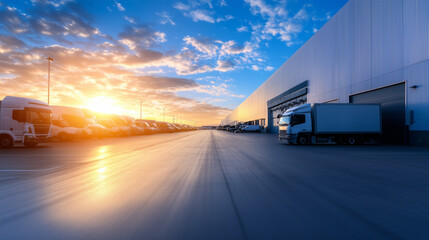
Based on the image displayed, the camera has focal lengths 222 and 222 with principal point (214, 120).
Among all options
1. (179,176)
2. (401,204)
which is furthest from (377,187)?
(179,176)

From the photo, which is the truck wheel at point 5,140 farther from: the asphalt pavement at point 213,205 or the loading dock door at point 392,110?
the loading dock door at point 392,110

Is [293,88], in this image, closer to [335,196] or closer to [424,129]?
[424,129]

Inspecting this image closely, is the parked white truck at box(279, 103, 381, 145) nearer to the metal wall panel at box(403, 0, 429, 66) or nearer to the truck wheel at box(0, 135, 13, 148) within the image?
the metal wall panel at box(403, 0, 429, 66)

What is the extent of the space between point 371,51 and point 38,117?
26.8m

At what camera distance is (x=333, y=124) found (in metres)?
→ 17.1

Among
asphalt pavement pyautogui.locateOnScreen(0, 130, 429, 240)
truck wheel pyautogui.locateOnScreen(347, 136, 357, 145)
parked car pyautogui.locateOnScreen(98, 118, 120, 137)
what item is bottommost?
asphalt pavement pyautogui.locateOnScreen(0, 130, 429, 240)

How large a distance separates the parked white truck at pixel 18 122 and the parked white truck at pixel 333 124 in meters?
17.4

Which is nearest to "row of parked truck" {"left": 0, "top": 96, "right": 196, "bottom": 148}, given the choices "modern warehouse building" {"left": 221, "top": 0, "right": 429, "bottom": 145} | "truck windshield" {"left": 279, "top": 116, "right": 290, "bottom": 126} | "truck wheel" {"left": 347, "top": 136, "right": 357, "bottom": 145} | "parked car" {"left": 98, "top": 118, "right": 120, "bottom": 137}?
"parked car" {"left": 98, "top": 118, "right": 120, "bottom": 137}

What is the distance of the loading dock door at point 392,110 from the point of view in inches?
688

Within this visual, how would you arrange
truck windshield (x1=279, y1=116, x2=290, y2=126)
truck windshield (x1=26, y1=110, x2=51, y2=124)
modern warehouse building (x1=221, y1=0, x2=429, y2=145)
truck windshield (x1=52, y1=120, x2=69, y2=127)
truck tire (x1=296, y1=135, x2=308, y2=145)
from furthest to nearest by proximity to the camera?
truck windshield (x1=52, y1=120, x2=69, y2=127), truck windshield (x1=279, y1=116, x2=290, y2=126), truck tire (x1=296, y1=135, x2=308, y2=145), modern warehouse building (x1=221, y1=0, x2=429, y2=145), truck windshield (x1=26, y1=110, x2=51, y2=124)

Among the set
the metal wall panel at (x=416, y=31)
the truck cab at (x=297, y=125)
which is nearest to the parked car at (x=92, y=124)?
the truck cab at (x=297, y=125)

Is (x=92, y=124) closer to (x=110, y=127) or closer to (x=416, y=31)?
(x=110, y=127)

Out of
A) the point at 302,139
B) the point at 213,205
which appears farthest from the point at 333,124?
the point at 213,205

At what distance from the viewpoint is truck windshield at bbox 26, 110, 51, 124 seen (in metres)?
14.0
